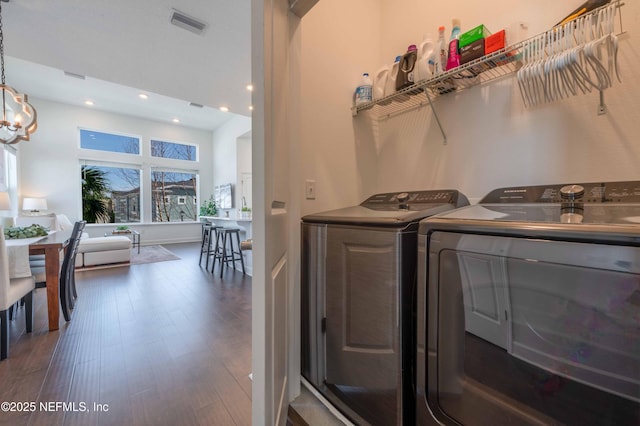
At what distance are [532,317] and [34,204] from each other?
27.4ft

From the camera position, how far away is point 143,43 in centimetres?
236

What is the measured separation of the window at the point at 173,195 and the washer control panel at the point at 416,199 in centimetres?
803

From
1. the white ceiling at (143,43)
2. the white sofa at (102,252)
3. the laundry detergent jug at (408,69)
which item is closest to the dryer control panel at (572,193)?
the laundry detergent jug at (408,69)

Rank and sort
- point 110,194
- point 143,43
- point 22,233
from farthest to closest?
point 110,194 < point 22,233 < point 143,43

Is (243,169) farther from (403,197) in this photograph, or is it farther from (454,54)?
(454,54)

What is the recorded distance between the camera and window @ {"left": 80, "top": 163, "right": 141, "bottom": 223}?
263 inches

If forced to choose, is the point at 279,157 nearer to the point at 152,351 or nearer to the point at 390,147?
the point at 390,147

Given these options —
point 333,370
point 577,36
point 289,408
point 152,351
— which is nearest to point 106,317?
point 152,351

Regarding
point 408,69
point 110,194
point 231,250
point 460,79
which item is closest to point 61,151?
point 110,194

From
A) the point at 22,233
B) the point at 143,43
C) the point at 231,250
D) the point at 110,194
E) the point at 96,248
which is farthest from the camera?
Result: the point at 110,194

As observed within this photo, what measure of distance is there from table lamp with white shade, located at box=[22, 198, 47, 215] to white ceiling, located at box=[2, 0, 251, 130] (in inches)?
169

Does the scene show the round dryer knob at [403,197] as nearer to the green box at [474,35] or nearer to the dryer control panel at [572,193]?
the dryer control panel at [572,193]

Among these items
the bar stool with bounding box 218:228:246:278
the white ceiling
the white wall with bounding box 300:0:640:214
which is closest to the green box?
the white wall with bounding box 300:0:640:214

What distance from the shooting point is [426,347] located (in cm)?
80
